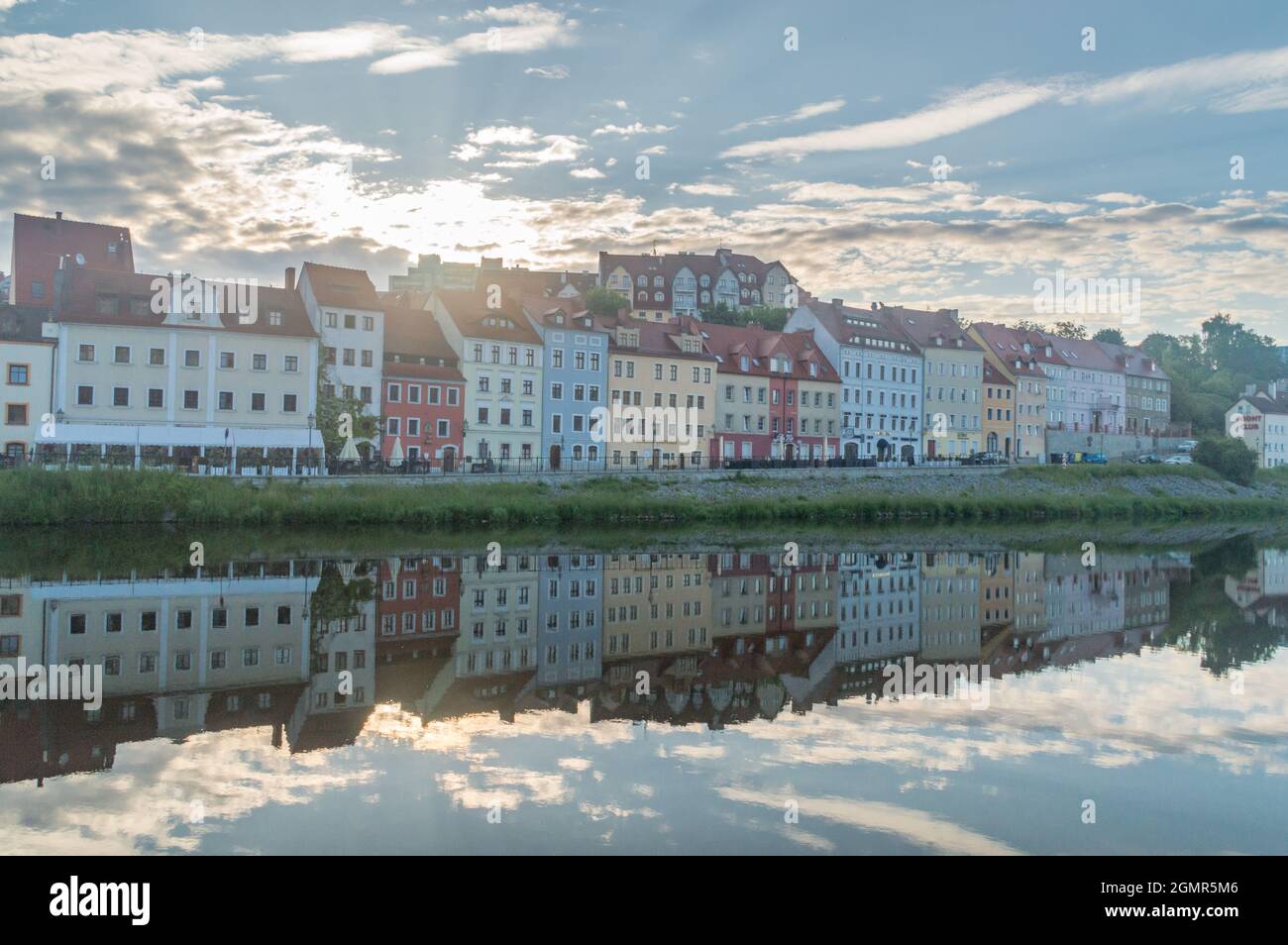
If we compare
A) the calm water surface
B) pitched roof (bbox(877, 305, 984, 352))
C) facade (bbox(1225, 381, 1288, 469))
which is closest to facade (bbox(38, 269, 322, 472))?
the calm water surface

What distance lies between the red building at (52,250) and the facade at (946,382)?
2432 inches

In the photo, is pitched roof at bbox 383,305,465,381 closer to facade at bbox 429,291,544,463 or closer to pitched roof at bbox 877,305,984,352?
facade at bbox 429,291,544,463

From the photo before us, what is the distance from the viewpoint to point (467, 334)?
68250 millimetres

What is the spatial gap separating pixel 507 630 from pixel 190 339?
4189 centimetres

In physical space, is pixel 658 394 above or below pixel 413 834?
above

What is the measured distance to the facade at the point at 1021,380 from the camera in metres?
104

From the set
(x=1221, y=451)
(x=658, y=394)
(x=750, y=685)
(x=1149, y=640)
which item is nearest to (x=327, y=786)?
(x=750, y=685)

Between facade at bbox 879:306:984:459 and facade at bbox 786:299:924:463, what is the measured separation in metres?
1.32

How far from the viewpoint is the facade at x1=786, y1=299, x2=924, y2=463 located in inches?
3492

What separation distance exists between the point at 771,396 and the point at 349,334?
3277cm

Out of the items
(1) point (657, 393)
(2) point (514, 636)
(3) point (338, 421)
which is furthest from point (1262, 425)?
(2) point (514, 636)
